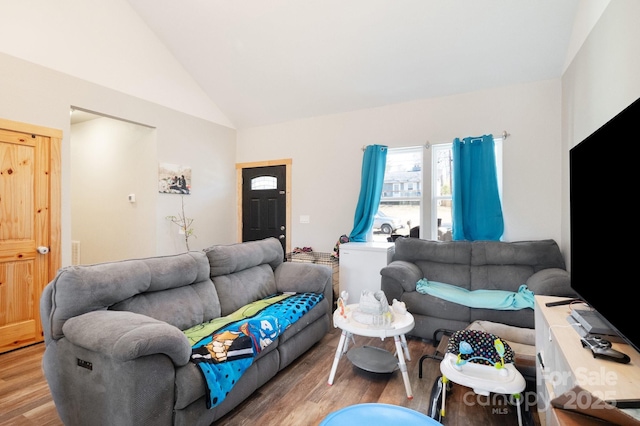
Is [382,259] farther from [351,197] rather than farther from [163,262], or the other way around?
[163,262]

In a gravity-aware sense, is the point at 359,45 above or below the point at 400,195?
above

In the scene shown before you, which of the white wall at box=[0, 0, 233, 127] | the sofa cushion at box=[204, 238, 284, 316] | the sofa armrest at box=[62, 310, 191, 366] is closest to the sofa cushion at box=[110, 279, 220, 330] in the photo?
the sofa cushion at box=[204, 238, 284, 316]

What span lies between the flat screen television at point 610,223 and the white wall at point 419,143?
6.68 feet

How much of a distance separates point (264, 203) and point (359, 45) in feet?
9.20

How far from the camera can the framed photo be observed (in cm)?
434

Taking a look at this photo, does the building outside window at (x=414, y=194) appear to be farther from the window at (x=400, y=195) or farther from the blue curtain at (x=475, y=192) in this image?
the blue curtain at (x=475, y=192)

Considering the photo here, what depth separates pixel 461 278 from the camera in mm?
3391

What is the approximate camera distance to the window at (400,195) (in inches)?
165

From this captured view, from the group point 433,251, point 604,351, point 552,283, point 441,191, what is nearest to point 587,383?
point 604,351

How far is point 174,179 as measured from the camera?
4.50 meters

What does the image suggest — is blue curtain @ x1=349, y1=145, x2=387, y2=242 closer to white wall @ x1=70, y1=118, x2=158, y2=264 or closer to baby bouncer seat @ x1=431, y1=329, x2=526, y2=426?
baby bouncer seat @ x1=431, y1=329, x2=526, y2=426

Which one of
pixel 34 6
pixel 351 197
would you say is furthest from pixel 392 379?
pixel 34 6

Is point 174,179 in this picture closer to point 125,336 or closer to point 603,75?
point 125,336

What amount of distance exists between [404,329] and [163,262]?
5.85ft
